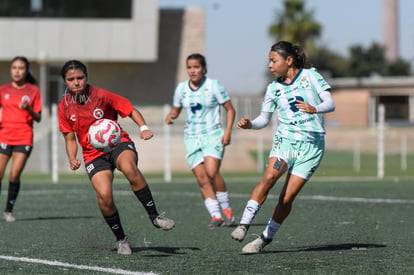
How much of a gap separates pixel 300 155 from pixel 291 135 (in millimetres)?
205

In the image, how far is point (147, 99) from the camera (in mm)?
47969

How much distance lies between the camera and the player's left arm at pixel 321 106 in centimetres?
821

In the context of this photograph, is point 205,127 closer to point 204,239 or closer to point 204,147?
point 204,147

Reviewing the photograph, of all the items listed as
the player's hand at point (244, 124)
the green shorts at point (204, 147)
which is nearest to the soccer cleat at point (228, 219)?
the green shorts at point (204, 147)

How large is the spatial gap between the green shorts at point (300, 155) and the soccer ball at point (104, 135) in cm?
144

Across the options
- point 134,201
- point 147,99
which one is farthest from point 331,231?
point 147,99

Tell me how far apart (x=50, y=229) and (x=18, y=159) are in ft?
4.91

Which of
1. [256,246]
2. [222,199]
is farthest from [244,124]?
[222,199]

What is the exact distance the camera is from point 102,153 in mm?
8664

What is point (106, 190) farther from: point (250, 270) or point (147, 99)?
point (147, 99)

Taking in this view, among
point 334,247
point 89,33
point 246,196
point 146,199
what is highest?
point 89,33

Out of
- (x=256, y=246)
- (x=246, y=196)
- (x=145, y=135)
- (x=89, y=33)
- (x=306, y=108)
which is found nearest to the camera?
(x=306, y=108)

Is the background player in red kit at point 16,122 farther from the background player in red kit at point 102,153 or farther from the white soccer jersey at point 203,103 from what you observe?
the background player in red kit at point 102,153

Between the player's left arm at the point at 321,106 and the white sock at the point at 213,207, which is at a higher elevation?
the player's left arm at the point at 321,106
